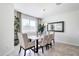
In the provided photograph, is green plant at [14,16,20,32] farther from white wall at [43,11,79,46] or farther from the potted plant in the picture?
white wall at [43,11,79,46]

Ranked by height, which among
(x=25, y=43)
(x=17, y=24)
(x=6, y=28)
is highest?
(x=17, y=24)

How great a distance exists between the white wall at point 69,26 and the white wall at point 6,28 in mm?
984

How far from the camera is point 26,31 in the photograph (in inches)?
74.1

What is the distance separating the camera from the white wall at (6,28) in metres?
1.61

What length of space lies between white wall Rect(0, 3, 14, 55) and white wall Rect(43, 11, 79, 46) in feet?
3.23

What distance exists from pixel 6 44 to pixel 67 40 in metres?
1.72

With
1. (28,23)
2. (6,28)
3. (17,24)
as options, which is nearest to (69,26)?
(28,23)

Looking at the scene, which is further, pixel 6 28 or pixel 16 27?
pixel 16 27

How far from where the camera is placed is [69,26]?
2021 mm

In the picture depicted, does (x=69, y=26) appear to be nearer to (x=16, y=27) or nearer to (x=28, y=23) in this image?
(x=28, y=23)

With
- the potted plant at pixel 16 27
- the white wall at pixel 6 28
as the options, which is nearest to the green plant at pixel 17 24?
the potted plant at pixel 16 27

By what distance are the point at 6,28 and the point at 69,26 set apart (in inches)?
69.4

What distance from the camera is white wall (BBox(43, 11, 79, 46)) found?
1.80 m

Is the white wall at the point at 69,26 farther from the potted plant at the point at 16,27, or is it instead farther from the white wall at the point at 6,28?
the white wall at the point at 6,28
